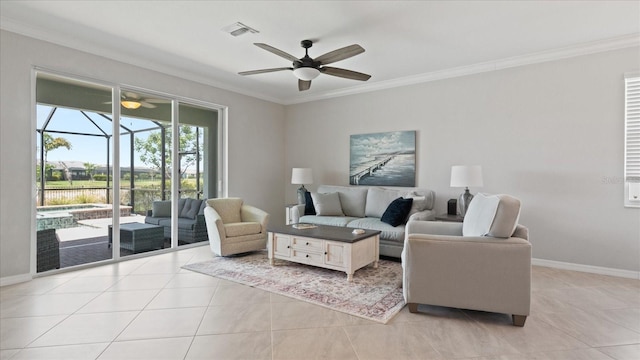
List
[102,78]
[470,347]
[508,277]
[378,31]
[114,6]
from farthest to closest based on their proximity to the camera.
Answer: [102,78]
[378,31]
[114,6]
[508,277]
[470,347]

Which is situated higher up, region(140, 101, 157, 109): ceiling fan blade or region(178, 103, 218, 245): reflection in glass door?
region(140, 101, 157, 109): ceiling fan blade

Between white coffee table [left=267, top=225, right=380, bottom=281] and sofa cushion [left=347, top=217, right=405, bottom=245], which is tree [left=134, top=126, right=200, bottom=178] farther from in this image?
sofa cushion [left=347, top=217, right=405, bottom=245]

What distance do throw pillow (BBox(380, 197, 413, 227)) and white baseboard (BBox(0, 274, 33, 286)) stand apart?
14.0 ft

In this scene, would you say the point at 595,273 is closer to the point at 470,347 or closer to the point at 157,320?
the point at 470,347

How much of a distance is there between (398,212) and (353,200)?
1.11m

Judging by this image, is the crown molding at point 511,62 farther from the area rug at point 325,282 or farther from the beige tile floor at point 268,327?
the area rug at point 325,282

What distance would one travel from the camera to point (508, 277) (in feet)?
8.29

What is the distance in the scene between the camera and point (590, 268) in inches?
155

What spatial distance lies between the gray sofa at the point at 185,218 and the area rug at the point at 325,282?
1025 millimetres

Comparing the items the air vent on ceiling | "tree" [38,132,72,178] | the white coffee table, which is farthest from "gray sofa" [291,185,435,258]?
"tree" [38,132,72,178]

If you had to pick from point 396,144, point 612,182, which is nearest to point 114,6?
point 396,144

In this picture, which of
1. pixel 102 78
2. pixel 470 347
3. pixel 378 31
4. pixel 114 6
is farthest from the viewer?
pixel 102 78

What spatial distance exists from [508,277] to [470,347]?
2.17ft

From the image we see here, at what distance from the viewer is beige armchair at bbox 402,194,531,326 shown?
8.23ft
